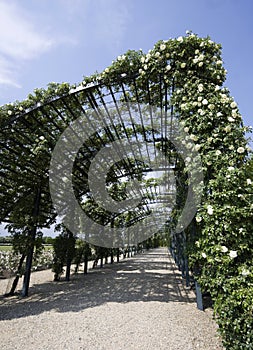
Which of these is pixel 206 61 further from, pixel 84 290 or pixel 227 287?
pixel 84 290

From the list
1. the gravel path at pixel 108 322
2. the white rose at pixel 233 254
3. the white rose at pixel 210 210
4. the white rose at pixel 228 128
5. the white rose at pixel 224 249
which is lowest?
the gravel path at pixel 108 322

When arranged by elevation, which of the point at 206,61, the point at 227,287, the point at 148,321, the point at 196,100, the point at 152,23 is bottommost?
the point at 148,321

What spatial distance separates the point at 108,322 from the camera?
4352mm

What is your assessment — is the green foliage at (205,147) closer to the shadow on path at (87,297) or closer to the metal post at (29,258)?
the metal post at (29,258)

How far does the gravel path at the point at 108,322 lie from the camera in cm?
344

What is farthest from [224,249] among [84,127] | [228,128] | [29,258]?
[29,258]

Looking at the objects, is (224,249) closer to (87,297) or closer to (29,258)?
(87,297)

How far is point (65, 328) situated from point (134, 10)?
18.2 ft

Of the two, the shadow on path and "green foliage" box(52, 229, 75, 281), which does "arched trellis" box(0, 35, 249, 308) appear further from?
the shadow on path

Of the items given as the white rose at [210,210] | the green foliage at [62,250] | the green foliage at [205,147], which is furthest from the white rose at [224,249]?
the green foliage at [62,250]

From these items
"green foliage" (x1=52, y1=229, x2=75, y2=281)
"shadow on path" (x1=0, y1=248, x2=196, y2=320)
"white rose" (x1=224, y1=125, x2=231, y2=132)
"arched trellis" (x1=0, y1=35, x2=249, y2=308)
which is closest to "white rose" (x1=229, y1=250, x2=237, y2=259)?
"arched trellis" (x1=0, y1=35, x2=249, y2=308)

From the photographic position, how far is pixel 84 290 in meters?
7.54

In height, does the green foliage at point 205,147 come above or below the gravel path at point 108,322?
above

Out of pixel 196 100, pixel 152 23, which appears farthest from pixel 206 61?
pixel 152 23
